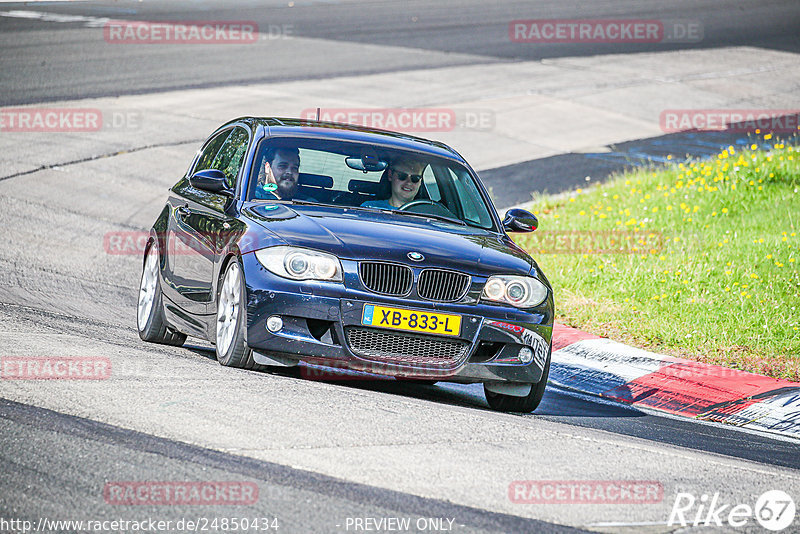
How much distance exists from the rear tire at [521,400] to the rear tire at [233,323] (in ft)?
5.03

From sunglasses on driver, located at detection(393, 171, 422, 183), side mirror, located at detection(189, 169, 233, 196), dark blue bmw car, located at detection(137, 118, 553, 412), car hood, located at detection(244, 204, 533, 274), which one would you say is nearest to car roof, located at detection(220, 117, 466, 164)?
dark blue bmw car, located at detection(137, 118, 553, 412)

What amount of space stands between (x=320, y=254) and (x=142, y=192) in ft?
29.6

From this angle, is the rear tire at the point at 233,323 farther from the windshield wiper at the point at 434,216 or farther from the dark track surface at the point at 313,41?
the dark track surface at the point at 313,41

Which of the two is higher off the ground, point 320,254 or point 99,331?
point 320,254

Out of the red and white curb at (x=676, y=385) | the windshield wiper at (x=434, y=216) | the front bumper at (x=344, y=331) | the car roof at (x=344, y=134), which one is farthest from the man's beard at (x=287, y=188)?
the red and white curb at (x=676, y=385)

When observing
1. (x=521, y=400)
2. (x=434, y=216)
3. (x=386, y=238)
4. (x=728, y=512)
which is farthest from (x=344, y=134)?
(x=728, y=512)

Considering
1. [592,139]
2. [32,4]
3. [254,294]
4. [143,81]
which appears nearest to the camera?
[254,294]

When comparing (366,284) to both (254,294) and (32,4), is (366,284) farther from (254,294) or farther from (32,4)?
(32,4)

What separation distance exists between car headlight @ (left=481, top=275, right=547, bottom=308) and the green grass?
2736mm

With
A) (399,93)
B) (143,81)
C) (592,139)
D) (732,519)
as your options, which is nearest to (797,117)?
(592,139)

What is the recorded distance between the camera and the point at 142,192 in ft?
50.6

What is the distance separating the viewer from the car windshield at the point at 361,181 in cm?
798

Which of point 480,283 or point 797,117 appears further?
point 797,117

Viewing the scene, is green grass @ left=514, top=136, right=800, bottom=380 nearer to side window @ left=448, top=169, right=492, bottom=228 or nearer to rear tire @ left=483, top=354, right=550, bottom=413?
side window @ left=448, top=169, right=492, bottom=228
